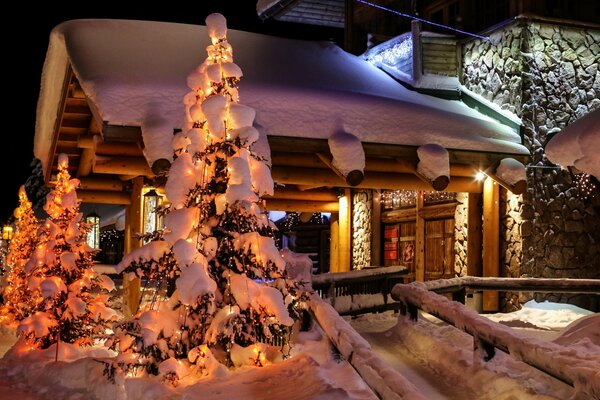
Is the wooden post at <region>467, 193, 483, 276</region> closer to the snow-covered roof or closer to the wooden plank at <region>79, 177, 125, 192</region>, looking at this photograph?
the snow-covered roof

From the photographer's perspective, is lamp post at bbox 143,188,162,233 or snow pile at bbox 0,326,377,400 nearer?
snow pile at bbox 0,326,377,400

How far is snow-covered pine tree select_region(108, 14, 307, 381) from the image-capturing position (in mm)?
7230

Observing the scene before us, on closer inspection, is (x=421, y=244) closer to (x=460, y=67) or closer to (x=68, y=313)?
(x=460, y=67)

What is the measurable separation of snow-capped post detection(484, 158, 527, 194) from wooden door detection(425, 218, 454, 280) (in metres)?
2.71

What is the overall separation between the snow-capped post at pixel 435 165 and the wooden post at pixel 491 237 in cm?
200

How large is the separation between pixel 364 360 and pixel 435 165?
7333 millimetres

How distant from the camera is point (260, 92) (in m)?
13.8

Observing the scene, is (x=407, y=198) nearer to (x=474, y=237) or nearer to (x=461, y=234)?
(x=461, y=234)

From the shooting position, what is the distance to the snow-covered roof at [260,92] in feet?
41.4

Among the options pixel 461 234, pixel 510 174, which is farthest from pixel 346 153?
pixel 461 234

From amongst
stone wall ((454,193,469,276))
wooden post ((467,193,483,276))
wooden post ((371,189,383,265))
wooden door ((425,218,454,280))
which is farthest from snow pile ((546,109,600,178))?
wooden post ((371,189,383,265))

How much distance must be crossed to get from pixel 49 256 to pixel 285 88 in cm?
567

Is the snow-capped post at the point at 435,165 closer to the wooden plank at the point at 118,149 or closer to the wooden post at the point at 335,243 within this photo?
the wooden plank at the point at 118,149

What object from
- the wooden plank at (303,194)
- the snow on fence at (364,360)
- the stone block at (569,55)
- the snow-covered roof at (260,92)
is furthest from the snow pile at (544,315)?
the wooden plank at (303,194)
